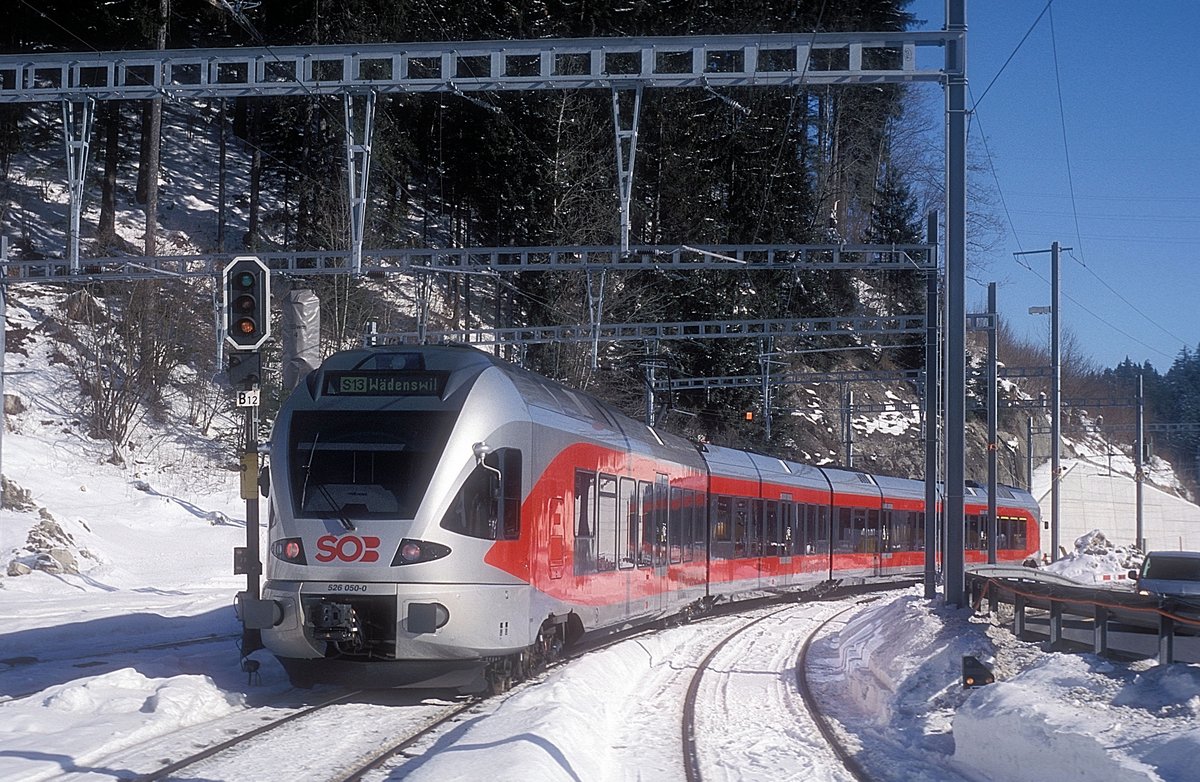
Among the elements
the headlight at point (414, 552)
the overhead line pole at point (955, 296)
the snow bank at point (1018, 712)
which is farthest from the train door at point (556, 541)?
the overhead line pole at point (955, 296)

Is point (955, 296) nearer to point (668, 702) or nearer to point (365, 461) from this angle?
point (668, 702)

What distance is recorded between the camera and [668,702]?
42.5ft

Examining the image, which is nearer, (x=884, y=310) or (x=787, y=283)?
(x=787, y=283)

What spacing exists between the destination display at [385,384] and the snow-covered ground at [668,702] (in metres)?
3.05

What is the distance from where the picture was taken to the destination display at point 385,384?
12.1 metres

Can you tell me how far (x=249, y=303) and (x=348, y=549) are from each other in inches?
132

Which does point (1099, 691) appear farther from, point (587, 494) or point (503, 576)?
point (587, 494)

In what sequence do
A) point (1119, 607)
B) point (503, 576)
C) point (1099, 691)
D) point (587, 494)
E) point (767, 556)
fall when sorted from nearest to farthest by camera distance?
point (1099, 691)
point (1119, 607)
point (503, 576)
point (587, 494)
point (767, 556)

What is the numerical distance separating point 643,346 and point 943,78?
32420 mm

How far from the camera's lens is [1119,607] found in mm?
10891

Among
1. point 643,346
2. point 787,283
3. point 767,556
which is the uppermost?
point 787,283

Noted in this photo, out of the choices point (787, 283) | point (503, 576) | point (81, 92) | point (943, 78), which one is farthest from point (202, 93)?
point (787, 283)

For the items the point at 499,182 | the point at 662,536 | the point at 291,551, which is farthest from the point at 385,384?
the point at 499,182

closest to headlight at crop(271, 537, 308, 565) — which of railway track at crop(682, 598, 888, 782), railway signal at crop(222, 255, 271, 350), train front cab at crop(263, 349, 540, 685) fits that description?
train front cab at crop(263, 349, 540, 685)
